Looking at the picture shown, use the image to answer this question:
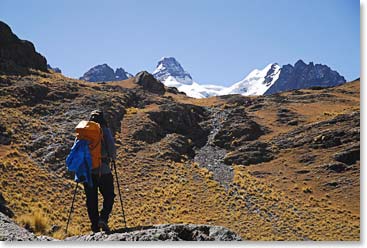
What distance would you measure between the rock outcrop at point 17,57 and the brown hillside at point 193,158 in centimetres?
144

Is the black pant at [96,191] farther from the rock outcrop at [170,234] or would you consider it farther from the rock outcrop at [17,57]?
the rock outcrop at [17,57]

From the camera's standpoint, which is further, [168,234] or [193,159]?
[193,159]

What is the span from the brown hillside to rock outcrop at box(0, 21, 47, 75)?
→ 144cm

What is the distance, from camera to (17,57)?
128 ft

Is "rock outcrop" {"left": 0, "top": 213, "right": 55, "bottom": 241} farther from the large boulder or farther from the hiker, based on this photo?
the large boulder

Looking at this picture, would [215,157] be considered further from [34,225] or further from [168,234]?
[168,234]

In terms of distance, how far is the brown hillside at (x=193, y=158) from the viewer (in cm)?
1744

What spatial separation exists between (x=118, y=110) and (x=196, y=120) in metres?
7.16

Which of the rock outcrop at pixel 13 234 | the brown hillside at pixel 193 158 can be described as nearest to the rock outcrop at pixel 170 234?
the rock outcrop at pixel 13 234

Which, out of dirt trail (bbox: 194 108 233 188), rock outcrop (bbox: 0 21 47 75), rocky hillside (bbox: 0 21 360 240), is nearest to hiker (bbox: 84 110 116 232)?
rocky hillside (bbox: 0 21 360 240)

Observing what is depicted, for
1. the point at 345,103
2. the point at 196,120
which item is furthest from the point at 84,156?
the point at 345,103

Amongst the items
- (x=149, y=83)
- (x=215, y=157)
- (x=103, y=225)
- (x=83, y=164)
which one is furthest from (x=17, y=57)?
(x=103, y=225)

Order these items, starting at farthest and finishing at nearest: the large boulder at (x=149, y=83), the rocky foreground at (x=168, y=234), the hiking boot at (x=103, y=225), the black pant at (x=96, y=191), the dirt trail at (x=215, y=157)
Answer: the large boulder at (x=149, y=83) → the dirt trail at (x=215, y=157) → the black pant at (x=96, y=191) → the hiking boot at (x=103, y=225) → the rocky foreground at (x=168, y=234)

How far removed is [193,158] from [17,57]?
1938cm
